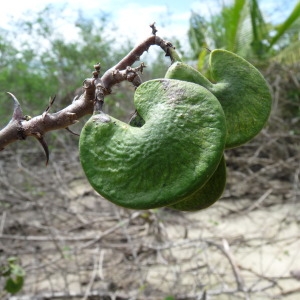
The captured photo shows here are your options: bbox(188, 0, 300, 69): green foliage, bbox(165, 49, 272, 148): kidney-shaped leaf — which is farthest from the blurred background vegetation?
bbox(165, 49, 272, 148): kidney-shaped leaf

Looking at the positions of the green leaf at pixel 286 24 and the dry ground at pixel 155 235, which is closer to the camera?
the dry ground at pixel 155 235

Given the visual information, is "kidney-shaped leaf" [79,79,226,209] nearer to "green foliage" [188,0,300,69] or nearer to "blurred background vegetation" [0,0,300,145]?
"blurred background vegetation" [0,0,300,145]

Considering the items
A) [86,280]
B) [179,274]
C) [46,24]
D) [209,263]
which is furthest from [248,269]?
[46,24]

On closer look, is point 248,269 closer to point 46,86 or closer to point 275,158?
point 275,158

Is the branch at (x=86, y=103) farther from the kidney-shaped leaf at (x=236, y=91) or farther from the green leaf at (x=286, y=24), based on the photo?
the green leaf at (x=286, y=24)

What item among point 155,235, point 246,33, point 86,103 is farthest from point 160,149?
point 246,33

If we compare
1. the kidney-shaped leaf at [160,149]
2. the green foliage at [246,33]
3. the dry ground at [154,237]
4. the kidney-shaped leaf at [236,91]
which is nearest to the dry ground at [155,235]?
the dry ground at [154,237]

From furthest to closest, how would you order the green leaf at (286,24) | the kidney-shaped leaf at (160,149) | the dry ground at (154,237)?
the green leaf at (286,24) < the dry ground at (154,237) < the kidney-shaped leaf at (160,149)

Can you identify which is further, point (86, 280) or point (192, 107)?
point (86, 280)
